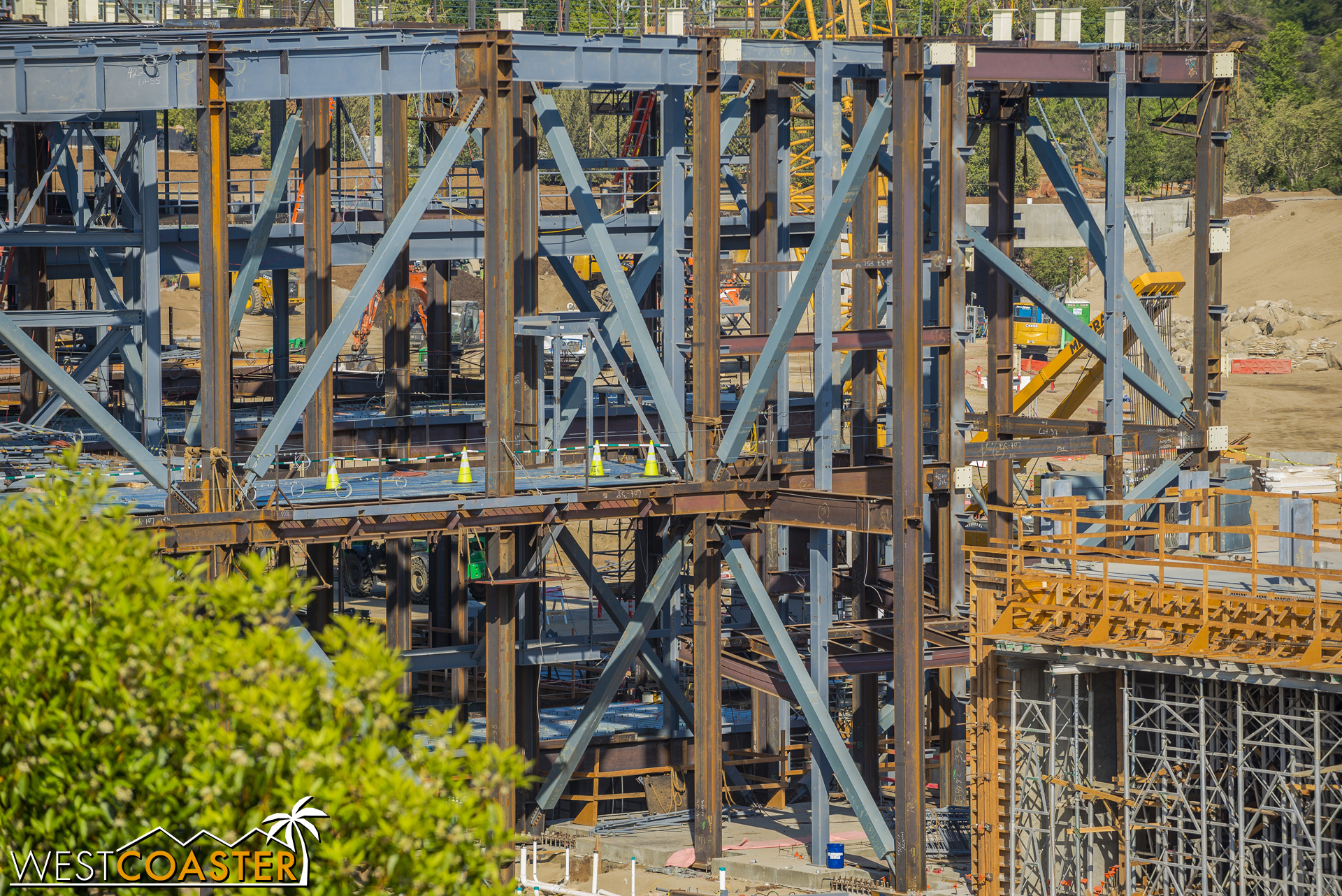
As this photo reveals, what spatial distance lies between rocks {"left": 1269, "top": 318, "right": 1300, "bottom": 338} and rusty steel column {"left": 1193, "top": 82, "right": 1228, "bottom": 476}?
162ft

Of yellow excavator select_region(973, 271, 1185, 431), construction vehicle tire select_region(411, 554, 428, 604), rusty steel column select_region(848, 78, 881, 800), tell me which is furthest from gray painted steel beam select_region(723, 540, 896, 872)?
construction vehicle tire select_region(411, 554, 428, 604)

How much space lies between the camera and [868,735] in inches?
1192

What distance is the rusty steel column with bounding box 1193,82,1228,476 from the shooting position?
3300 cm

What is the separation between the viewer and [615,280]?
87.6ft

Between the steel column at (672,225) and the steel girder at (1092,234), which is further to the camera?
the steel girder at (1092,234)

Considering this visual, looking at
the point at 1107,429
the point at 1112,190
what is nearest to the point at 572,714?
the point at 1107,429

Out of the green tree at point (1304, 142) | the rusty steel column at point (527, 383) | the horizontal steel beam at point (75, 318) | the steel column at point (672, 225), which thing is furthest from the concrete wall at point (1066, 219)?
the horizontal steel beam at point (75, 318)

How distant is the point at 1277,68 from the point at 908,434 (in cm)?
9326

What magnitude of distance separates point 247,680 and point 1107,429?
22084 millimetres

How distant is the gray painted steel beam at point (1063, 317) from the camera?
31250 mm

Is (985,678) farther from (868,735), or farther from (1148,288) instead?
(1148,288)

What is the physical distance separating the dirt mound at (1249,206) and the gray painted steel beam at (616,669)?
7550cm

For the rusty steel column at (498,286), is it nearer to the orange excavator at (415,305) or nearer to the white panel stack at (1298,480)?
the white panel stack at (1298,480)

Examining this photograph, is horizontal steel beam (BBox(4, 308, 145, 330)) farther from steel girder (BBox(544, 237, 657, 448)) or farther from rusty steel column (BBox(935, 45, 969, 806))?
rusty steel column (BBox(935, 45, 969, 806))
